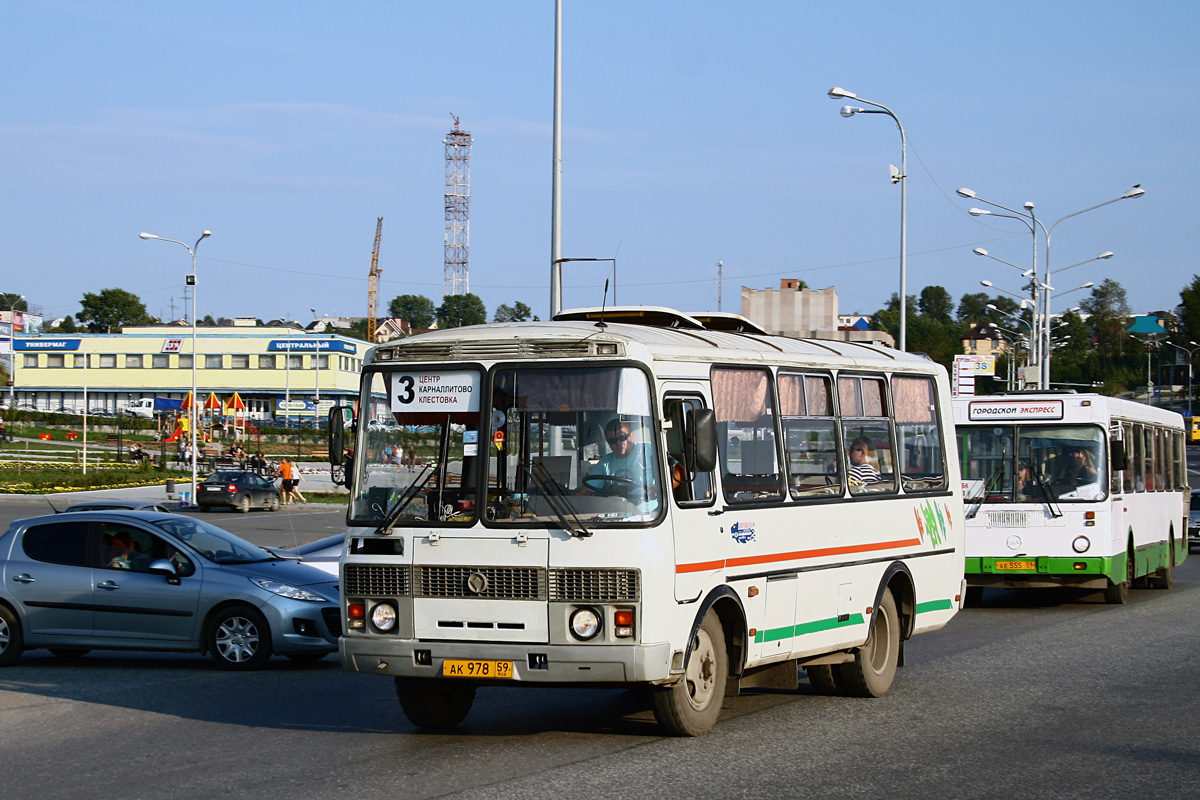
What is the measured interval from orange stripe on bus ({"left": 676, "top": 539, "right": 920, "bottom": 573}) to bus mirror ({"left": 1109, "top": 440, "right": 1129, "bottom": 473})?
7730mm

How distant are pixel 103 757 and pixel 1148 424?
57.6 ft

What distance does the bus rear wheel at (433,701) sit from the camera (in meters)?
9.33

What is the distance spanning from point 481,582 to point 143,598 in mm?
5710

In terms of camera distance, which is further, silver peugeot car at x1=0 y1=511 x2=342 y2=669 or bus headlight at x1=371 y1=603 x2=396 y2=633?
silver peugeot car at x1=0 y1=511 x2=342 y2=669

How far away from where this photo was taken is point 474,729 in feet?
31.3

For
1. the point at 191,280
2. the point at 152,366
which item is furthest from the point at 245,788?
the point at 152,366

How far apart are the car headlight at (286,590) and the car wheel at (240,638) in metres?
0.24

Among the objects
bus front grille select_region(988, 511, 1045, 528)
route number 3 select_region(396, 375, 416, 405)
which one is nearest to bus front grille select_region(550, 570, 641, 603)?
route number 3 select_region(396, 375, 416, 405)

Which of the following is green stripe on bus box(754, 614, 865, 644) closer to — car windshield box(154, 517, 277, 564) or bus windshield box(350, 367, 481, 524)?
bus windshield box(350, 367, 481, 524)

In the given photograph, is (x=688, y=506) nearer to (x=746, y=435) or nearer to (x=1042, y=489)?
(x=746, y=435)

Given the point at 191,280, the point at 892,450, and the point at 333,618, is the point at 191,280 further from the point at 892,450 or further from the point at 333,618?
the point at 892,450

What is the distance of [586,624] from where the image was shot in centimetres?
827

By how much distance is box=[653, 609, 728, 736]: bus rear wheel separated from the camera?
877 centimetres

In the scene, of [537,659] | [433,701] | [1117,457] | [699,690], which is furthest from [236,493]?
[537,659]
